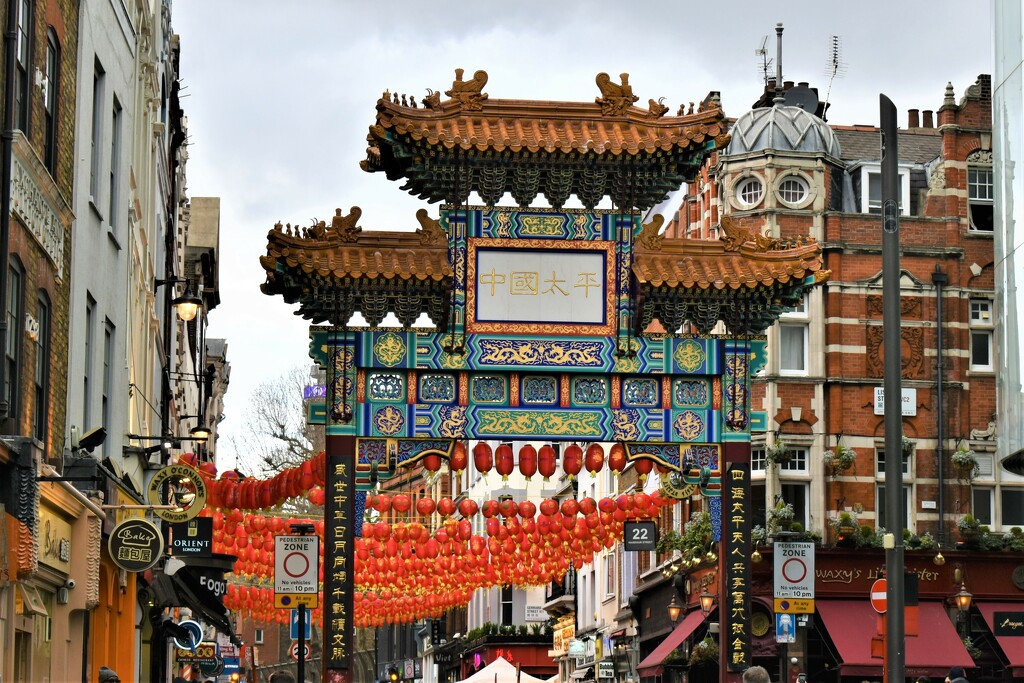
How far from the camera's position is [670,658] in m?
44.3

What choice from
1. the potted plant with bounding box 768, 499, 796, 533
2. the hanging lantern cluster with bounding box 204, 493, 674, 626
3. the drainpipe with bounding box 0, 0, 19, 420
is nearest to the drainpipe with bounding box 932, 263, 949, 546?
the potted plant with bounding box 768, 499, 796, 533

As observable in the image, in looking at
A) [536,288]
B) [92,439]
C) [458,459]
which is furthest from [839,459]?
[92,439]

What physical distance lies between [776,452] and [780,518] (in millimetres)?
1832

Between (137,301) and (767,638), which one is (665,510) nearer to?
(767,638)

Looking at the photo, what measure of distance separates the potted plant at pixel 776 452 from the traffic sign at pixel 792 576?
17333 millimetres

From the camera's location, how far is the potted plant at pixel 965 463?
4322 cm

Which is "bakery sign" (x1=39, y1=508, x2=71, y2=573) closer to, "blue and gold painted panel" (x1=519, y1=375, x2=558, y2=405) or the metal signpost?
the metal signpost

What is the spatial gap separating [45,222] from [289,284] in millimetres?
5943

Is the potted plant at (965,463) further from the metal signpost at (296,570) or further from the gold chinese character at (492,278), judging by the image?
the metal signpost at (296,570)

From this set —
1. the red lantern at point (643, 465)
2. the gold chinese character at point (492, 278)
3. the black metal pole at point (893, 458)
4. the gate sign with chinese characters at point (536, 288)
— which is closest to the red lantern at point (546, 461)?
the red lantern at point (643, 465)

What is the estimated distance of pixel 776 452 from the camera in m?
42.5

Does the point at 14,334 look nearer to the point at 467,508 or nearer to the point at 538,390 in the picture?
the point at 538,390

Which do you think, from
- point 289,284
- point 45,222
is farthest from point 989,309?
point 45,222

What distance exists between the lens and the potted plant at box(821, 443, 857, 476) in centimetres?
4244
